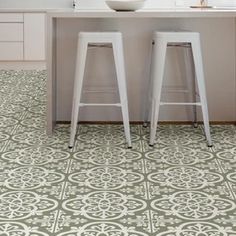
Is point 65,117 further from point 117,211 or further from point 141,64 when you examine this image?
point 117,211

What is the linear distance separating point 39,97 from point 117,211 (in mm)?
2779

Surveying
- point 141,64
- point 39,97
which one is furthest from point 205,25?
point 39,97

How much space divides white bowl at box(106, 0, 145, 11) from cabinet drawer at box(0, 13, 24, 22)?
10.8 feet

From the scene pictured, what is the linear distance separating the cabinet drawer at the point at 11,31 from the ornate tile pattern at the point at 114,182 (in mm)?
2847

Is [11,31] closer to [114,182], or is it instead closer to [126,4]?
[126,4]

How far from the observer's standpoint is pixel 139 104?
404 centimetres

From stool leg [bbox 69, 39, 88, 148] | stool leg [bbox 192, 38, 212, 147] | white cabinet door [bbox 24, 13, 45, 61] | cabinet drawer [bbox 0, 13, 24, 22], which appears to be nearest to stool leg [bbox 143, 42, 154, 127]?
stool leg [bbox 192, 38, 212, 147]

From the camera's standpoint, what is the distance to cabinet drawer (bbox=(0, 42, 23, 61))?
6773mm

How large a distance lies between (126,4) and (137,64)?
0.53 m

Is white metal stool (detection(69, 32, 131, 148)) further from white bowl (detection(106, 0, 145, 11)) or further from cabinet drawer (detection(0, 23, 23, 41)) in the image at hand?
cabinet drawer (detection(0, 23, 23, 41))

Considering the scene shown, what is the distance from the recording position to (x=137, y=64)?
3.95 meters

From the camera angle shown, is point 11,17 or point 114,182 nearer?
point 114,182

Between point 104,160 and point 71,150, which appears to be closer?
point 104,160

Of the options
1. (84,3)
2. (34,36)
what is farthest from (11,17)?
(84,3)
